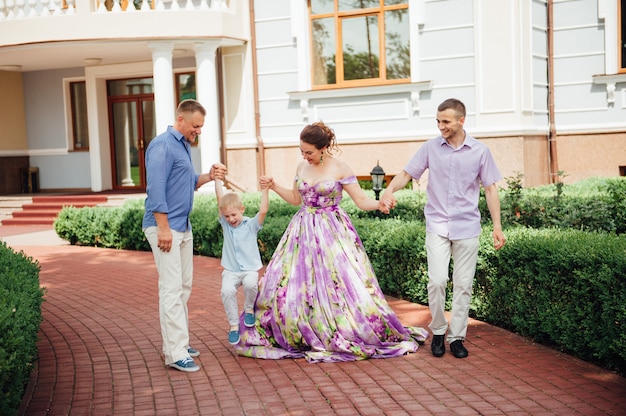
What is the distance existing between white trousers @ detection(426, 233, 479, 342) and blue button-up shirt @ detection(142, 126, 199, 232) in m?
1.88

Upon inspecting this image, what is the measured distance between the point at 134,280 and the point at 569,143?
29.8ft

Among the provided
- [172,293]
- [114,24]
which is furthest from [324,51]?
[172,293]

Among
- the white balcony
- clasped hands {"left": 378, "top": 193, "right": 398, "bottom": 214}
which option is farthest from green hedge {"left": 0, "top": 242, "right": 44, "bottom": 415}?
the white balcony

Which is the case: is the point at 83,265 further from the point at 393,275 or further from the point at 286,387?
the point at 286,387

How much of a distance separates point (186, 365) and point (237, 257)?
0.93m

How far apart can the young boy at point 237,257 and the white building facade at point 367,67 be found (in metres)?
9.23

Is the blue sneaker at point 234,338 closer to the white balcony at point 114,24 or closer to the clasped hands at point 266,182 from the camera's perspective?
the clasped hands at point 266,182

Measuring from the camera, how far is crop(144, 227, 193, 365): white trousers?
5.48 metres

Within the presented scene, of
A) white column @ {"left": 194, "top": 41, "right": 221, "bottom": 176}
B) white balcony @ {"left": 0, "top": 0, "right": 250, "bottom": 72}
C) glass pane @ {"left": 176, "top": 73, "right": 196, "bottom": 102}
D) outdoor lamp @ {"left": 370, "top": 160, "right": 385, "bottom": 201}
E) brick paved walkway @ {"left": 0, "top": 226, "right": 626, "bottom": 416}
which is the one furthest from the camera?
glass pane @ {"left": 176, "top": 73, "right": 196, "bottom": 102}

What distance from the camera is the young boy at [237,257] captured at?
19.6 ft

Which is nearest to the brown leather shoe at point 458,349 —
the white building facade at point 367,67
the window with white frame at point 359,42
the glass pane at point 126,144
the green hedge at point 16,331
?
the green hedge at point 16,331

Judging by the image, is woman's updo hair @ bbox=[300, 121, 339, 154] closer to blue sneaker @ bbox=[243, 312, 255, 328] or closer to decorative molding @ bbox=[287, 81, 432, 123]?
blue sneaker @ bbox=[243, 312, 255, 328]

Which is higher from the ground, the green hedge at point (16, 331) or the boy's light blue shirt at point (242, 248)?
the boy's light blue shirt at point (242, 248)

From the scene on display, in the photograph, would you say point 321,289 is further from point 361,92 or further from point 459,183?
point 361,92
